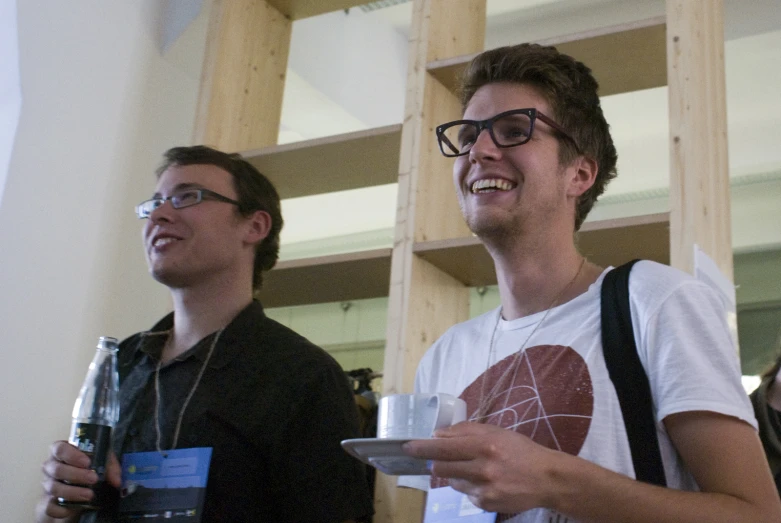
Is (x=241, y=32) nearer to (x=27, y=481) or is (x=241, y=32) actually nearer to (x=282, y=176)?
(x=282, y=176)

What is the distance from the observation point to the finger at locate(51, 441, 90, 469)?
1588 millimetres

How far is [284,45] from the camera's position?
3215 mm

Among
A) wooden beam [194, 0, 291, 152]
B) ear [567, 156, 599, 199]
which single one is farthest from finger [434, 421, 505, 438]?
wooden beam [194, 0, 291, 152]

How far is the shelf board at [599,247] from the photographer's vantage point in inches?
81.5

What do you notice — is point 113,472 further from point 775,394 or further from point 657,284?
point 775,394

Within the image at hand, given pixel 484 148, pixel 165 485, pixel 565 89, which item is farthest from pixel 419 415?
pixel 165 485

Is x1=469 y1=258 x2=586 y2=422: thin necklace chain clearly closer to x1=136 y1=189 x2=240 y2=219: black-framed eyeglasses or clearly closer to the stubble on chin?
the stubble on chin

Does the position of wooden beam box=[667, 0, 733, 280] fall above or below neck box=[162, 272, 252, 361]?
above

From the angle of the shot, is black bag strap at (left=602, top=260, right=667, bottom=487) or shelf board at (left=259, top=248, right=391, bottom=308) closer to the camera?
black bag strap at (left=602, top=260, right=667, bottom=487)

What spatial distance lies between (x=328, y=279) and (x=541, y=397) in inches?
58.9

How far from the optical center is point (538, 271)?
1.39m

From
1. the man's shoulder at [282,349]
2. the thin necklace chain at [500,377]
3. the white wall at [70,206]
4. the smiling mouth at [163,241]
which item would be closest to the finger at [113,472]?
the man's shoulder at [282,349]

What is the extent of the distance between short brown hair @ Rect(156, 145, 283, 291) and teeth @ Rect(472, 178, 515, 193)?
93 cm

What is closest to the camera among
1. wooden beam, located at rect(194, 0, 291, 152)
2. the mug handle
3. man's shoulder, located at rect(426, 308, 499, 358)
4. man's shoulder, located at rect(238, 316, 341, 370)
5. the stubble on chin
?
the mug handle
